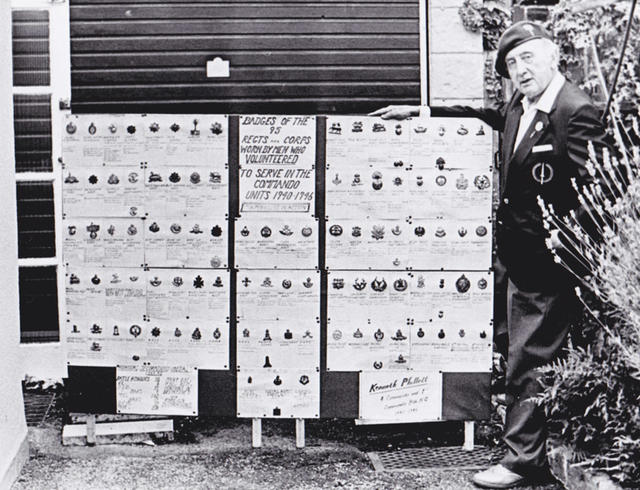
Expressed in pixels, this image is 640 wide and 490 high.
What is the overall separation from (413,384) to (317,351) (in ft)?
1.90

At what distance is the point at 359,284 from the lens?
216 inches

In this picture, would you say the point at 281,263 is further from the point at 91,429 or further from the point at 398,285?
the point at 91,429

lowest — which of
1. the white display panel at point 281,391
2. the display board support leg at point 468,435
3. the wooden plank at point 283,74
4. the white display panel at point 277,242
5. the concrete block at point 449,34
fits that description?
the display board support leg at point 468,435

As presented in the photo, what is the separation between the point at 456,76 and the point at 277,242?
1.65 m

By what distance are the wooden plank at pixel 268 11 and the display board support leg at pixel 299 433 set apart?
241cm

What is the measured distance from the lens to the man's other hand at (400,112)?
548cm

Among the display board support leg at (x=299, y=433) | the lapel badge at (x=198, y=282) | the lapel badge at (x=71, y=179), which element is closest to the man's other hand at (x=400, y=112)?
the lapel badge at (x=198, y=282)

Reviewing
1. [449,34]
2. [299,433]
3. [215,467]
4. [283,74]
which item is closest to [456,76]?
[449,34]

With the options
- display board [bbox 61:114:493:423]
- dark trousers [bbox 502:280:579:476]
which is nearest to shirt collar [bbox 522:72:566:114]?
display board [bbox 61:114:493:423]

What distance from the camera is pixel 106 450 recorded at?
5.59m

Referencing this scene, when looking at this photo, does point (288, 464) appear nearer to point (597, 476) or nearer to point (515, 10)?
point (597, 476)

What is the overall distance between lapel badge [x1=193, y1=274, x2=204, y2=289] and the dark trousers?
5.73 ft

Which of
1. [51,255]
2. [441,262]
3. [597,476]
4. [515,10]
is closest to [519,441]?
[597,476]

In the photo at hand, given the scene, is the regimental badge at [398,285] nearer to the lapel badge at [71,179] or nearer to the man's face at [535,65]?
the man's face at [535,65]
